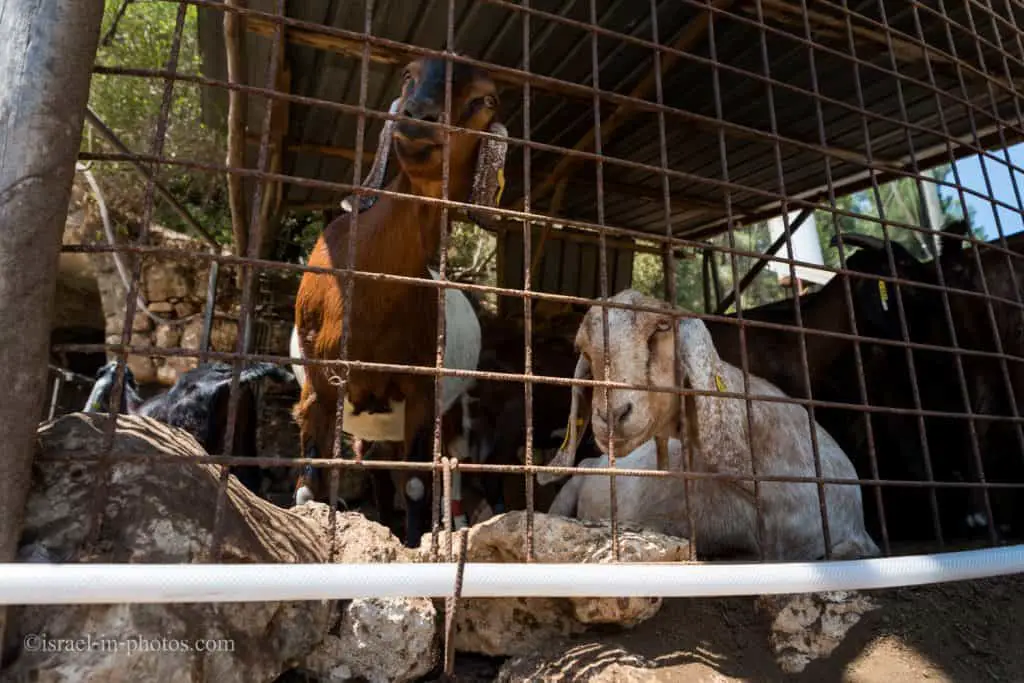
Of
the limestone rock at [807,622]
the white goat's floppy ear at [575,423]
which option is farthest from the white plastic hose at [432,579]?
the white goat's floppy ear at [575,423]

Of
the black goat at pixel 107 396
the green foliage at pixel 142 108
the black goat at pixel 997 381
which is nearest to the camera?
the black goat at pixel 997 381

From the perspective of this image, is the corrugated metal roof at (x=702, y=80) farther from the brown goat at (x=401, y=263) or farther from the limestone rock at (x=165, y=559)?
the limestone rock at (x=165, y=559)

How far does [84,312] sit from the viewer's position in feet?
39.0

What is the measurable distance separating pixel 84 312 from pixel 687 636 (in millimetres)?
12971

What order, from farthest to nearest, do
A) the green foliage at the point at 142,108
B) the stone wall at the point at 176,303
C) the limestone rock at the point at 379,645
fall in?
1. the green foliage at the point at 142,108
2. the stone wall at the point at 176,303
3. the limestone rock at the point at 379,645

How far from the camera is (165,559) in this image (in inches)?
62.7

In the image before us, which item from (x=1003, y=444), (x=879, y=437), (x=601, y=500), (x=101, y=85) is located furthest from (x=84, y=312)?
(x=1003, y=444)


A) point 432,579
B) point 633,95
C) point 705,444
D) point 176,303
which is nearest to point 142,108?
point 176,303

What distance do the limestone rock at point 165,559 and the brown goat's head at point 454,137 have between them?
1735 mm

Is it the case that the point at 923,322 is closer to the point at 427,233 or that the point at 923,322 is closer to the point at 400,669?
the point at 427,233

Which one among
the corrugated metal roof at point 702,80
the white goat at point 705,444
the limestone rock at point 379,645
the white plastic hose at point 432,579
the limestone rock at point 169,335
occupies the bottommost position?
the limestone rock at point 379,645

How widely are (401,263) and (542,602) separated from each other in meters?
1.94

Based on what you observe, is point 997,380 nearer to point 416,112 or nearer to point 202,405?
point 416,112

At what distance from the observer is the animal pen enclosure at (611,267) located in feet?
7.03
